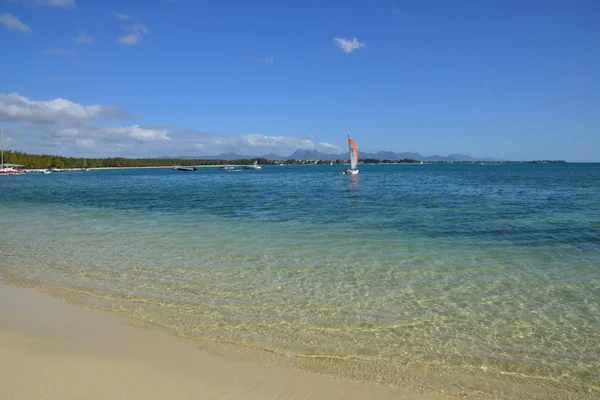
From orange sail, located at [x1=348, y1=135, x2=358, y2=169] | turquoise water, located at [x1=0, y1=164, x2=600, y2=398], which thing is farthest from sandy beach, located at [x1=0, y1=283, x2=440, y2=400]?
orange sail, located at [x1=348, y1=135, x2=358, y2=169]

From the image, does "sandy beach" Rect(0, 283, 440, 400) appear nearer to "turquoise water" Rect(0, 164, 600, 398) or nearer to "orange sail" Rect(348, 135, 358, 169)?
"turquoise water" Rect(0, 164, 600, 398)

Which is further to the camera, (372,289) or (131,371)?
(372,289)

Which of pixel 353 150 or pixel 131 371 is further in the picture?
pixel 353 150

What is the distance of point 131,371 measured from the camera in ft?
18.1

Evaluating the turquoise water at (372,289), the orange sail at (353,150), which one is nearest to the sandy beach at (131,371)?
the turquoise water at (372,289)

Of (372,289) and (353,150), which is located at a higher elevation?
(353,150)

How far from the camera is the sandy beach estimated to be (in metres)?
4.97

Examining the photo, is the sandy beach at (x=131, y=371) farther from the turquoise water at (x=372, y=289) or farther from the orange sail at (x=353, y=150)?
the orange sail at (x=353, y=150)

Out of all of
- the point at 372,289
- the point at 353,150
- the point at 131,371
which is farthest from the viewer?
the point at 353,150

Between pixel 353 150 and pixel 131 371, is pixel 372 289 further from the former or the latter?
pixel 353 150

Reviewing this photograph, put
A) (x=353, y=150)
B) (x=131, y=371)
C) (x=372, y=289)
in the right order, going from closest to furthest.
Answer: (x=131, y=371) < (x=372, y=289) < (x=353, y=150)

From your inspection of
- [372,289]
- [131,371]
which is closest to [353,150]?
[372,289]

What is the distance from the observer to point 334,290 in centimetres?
938

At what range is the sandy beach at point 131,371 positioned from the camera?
4973 millimetres
